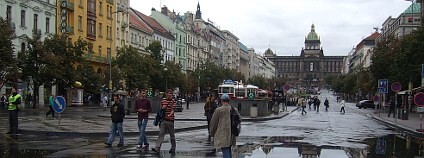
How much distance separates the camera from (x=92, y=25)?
7619 centimetres

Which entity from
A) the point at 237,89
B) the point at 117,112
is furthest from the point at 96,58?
the point at 117,112

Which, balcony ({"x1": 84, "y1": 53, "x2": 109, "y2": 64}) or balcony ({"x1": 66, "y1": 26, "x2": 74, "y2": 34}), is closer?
balcony ({"x1": 66, "y1": 26, "x2": 74, "y2": 34})

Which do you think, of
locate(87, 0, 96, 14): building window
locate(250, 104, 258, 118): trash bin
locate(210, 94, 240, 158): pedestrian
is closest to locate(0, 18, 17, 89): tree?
locate(250, 104, 258, 118): trash bin

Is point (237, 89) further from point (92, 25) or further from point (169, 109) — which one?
point (169, 109)

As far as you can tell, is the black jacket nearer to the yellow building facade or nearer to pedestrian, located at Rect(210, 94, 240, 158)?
pedestrian, located at Rect(210, 94, 240, 158)

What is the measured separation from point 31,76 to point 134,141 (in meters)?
35.5

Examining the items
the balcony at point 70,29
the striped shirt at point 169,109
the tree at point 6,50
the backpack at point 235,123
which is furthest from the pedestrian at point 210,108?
the balcony at point 70,29

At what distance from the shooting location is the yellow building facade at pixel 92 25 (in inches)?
2643

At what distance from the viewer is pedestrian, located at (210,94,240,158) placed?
11.5 metres

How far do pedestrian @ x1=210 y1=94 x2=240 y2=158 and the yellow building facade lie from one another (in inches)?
2164

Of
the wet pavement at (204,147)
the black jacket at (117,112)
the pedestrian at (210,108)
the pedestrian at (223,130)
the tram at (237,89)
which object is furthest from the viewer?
the tram at (237,89)

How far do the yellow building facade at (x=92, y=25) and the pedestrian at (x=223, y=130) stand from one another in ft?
180

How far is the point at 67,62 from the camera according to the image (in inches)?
2176

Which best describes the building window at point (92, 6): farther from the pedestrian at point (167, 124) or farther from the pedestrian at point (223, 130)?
the pedestrian at point (223, 130)
